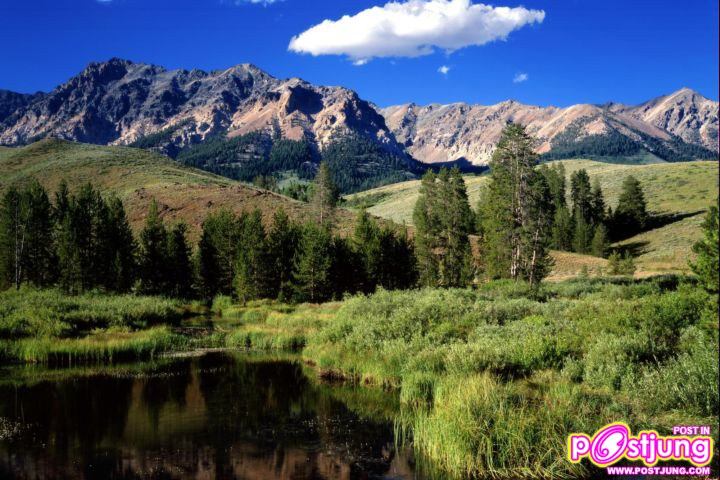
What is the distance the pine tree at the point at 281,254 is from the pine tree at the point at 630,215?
290ft

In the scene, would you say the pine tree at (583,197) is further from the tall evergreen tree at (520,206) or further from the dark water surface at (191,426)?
the dark water surface at (191,426)

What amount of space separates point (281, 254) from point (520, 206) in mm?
29646

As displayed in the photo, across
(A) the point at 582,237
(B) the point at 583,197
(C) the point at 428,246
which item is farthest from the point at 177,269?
(B) the point at 583,197

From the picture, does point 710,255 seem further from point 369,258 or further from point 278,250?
point 278,250

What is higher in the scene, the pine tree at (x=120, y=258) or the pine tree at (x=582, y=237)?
the pine tree at (x=582, y=237)

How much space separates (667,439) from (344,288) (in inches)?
2110

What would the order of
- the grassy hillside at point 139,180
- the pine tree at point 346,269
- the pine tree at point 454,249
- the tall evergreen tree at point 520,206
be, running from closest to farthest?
the tall evergreen tree at point 520,206
the pine tree at point 346,269
the pine tree at point 454,249
the grassy hillside at point 139,180

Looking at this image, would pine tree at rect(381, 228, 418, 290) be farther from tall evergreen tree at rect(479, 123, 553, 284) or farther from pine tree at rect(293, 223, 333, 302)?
tall evergreen tree at rect(479, 123, 553, 284)

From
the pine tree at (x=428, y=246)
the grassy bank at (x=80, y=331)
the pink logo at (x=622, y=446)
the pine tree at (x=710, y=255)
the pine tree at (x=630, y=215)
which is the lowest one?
the pink logo at (x=622, y=446)

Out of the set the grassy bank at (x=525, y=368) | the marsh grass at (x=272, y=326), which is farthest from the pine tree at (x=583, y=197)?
the grassy bank at (x=525, y=368)

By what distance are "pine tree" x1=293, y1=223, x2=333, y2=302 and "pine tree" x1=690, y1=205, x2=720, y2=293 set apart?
47.7m

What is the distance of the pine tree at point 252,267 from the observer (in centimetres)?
6031

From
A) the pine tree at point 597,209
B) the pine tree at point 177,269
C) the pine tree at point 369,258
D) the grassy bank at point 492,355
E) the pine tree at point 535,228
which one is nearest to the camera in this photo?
the grassy bank at point 492,355

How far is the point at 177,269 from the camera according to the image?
6625 centimetres
